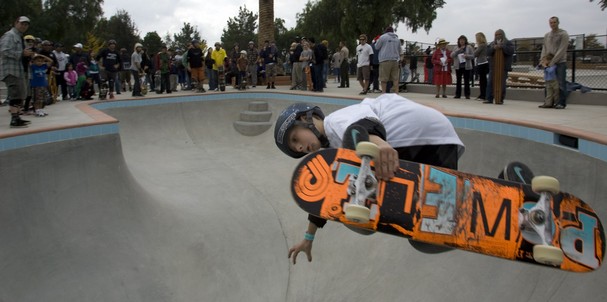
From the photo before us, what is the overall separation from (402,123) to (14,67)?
599 cm

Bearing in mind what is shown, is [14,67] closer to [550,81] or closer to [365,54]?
[365,54]

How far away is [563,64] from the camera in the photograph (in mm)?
7867

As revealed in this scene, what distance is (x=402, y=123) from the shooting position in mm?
2664

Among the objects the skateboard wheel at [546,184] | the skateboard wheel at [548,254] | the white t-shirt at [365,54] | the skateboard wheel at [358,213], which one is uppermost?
the white t-shirt at [365,54]

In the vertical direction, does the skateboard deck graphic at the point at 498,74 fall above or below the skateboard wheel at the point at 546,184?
above

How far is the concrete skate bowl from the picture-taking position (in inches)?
177

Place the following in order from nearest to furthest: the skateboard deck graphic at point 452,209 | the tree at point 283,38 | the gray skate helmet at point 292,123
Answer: the skateboard deck graphic at point 452,209 → the gray skate helmet at point 292,123 → the tree at point 283,38

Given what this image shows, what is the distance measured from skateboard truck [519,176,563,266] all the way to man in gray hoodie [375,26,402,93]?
797 cm

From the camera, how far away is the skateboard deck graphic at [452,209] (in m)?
2.54

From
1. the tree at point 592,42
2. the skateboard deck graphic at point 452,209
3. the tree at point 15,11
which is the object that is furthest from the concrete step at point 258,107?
the tree at point 15,11

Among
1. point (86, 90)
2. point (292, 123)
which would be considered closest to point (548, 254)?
point (292, 123)

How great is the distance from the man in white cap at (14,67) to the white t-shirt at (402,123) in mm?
5610

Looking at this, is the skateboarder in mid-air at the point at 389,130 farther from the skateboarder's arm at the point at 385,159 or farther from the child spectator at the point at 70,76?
the child spectator at the point at 70,76

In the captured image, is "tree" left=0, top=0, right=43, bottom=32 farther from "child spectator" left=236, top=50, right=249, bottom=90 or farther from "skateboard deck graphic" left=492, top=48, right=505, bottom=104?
"skateboard deck graphic" left=492, top=48, right=505, bottom=104
